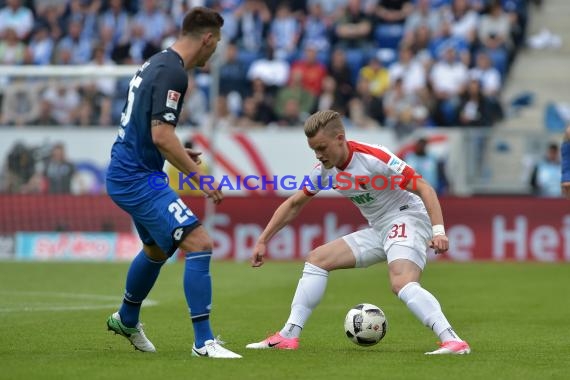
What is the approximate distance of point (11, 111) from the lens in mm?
23062

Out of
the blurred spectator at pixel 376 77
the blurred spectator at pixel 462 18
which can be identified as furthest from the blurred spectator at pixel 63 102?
the blurred spectator at pixel 462 18

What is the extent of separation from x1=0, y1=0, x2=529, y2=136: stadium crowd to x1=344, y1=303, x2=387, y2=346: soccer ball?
1418 cm

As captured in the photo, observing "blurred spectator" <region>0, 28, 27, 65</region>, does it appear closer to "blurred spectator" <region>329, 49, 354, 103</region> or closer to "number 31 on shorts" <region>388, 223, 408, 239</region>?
"blurred spectator" <region>329, 49, 354, 103</region>

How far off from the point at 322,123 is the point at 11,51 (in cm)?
1941

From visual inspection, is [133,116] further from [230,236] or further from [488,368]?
[230,236]

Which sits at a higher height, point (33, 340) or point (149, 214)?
point (149, 214)

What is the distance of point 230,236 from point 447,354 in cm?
1389

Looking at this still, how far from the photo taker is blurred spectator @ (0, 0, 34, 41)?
94.1ft

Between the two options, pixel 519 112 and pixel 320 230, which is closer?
pixel 320 230

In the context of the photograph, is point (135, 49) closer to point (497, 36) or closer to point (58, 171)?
point (58, 171)

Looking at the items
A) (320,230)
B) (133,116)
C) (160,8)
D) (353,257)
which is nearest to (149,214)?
(133,116)

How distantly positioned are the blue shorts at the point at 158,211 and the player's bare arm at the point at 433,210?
70.1 inches

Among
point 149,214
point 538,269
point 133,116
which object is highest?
point 133,116

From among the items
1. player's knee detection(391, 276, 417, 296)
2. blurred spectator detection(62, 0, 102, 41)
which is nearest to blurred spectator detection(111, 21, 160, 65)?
blurred spectator detection(62, 0, 102, 41)
